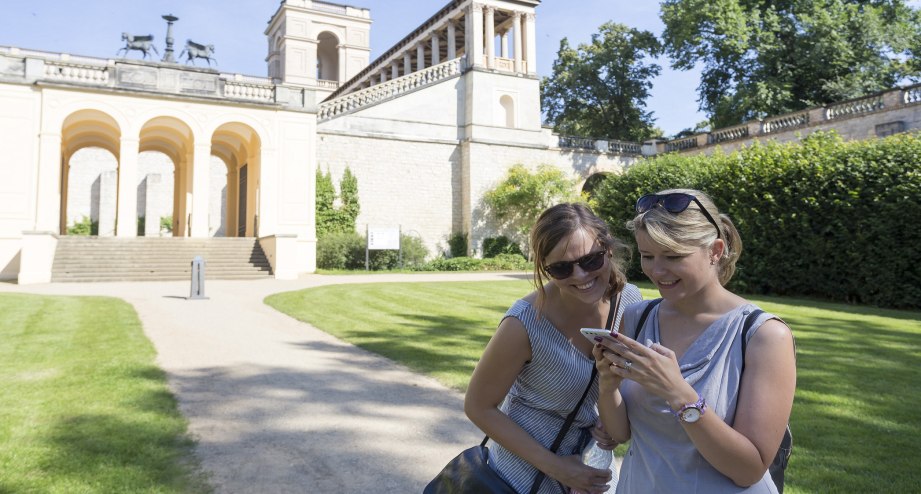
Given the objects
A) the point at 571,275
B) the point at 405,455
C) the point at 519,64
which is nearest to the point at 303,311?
the point at 405,455

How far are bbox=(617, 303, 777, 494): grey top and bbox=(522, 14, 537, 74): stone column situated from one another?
1247 inches

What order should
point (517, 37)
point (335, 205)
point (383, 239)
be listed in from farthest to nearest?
1. point (517, 37)
2. point (335, 205)
3. point (383, 239)

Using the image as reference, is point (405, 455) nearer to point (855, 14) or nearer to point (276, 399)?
point (276, 399)

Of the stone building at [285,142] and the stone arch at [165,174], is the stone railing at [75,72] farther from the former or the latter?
the stone arch at [165,174]

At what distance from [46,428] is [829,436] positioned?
5963 mm

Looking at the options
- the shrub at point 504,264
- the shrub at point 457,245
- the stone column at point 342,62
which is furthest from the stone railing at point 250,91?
the stone column at point 342,62

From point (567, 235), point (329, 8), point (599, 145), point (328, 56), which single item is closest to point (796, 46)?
point (599, 145)

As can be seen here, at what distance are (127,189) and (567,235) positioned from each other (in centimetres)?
2289

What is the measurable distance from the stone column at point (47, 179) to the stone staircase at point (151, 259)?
3.34 feet

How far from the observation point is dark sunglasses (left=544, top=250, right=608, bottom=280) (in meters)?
2.09

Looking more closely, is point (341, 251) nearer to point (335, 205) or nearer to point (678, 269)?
point (335, 205)

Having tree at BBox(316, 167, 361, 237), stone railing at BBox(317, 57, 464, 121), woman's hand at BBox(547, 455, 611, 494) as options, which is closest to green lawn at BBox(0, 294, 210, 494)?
woman's hand at BBox(547, 455, 611, 494)

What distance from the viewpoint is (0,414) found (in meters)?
4.73

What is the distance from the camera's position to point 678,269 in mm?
1819
